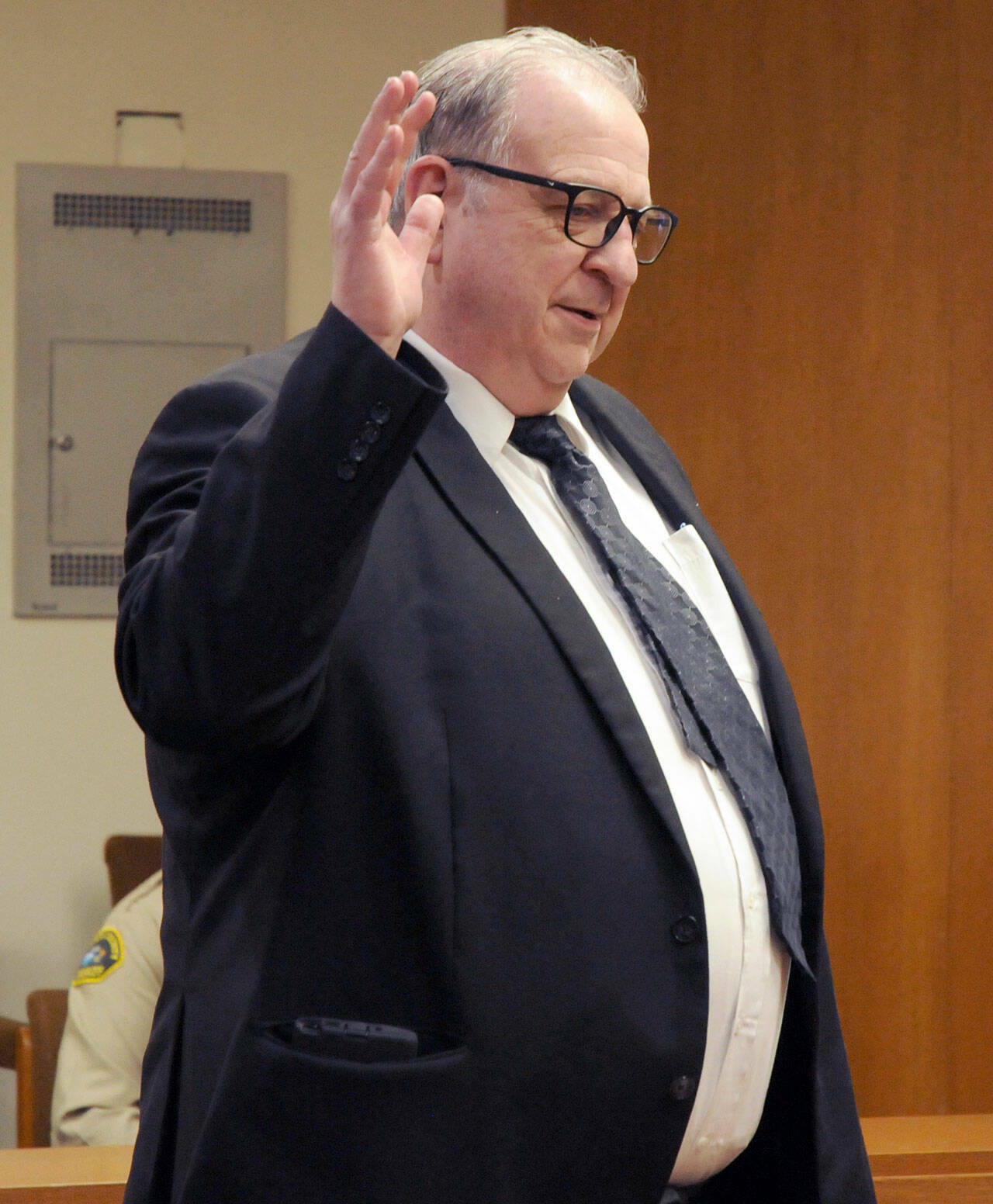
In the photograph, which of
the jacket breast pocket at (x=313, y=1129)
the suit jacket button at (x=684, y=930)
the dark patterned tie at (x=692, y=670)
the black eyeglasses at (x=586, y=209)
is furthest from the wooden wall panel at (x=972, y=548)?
the jacket breast pocket at (x=313, y=1129)

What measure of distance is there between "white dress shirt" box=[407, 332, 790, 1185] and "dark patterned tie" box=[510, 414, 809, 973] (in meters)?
0.01

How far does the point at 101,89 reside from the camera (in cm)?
375

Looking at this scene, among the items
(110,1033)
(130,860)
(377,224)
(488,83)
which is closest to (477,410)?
(488,83)

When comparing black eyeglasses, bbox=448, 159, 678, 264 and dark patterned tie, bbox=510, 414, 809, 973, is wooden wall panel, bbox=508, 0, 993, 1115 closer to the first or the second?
dark patterned tie, bbox=510, 414, 809, 973

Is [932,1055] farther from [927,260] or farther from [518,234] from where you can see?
[518,234]

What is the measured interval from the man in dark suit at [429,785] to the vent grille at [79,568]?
105 inches

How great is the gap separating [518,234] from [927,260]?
2.05 metres

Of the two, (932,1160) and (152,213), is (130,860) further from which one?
(932,1160)

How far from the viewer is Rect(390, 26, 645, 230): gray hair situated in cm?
129

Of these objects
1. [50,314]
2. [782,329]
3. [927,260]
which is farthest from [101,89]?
[927,260]

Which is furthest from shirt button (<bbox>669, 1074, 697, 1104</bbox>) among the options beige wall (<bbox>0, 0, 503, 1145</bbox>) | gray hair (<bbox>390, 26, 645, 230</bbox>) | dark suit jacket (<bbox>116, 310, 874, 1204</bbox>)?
beige wall (<bbox>0, 0, 503, 1145</bbox>)

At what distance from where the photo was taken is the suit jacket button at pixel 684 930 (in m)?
1.13

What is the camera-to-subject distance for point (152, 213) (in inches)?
148

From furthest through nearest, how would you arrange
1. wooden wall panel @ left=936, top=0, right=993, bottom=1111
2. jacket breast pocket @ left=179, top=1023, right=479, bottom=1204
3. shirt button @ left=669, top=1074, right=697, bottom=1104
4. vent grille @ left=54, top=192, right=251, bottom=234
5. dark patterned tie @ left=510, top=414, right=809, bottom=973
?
vent grille @ left=54, top=192, right=251, bottom=234, wooden wall panel @ left=936, top=0, right=993, bottom=1111, dark patterned tie @ left=510, top=414, right=809, bottom=973, shirt button @ left=669, top=1074, right=697, bottom=1104, jacket breast pocket @ left=179, top=1023, right=479, bottom=1204
